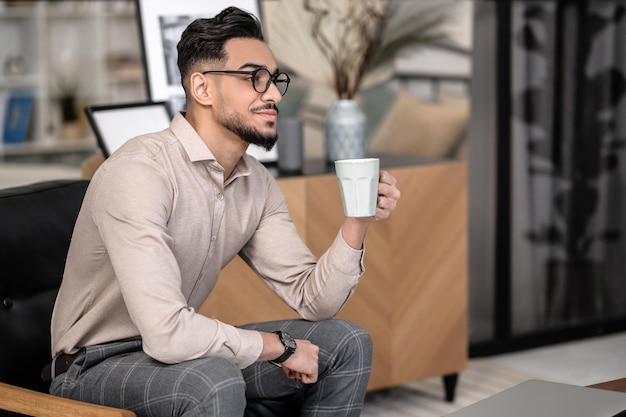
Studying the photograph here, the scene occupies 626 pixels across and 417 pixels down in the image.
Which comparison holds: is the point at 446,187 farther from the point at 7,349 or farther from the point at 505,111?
the point at 7,349

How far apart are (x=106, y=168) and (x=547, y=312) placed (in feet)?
8.79

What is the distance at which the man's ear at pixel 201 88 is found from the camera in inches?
77.9

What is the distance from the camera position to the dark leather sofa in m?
1.97

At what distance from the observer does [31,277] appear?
2.04 metres

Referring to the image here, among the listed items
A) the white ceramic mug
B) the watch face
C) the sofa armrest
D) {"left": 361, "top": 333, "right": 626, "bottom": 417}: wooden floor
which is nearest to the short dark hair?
the white ceramic mug

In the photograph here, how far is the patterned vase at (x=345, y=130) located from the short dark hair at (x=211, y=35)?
1.13 m

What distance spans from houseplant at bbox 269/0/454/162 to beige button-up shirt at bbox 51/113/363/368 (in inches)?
40.3

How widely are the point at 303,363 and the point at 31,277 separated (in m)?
0.61

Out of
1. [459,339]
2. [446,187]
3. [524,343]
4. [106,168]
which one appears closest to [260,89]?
[106,168]

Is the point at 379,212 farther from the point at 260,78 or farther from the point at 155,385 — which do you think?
the point at 155,385

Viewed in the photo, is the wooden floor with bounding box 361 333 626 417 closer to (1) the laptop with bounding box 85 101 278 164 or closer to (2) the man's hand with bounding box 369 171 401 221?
(1) the laptop with bounding box 85 101 278 164

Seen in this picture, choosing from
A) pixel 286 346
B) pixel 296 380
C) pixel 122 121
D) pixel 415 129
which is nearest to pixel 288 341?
pixel 286 346

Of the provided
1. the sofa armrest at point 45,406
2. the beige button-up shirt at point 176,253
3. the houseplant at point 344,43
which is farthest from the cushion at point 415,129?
the sofa armrest at point 45,406

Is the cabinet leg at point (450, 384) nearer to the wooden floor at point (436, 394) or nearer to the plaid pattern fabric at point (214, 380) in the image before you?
the wooden floor at point (436, 394)
